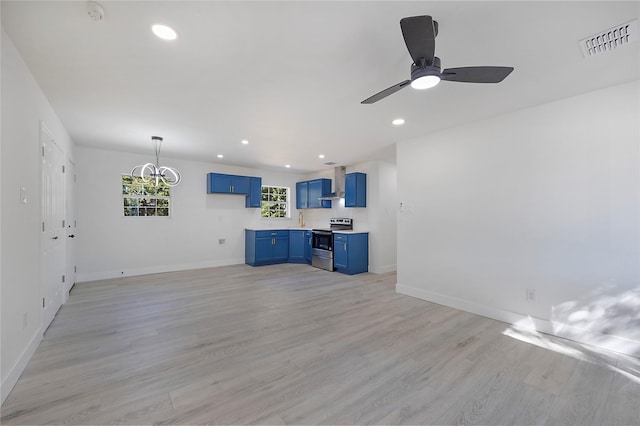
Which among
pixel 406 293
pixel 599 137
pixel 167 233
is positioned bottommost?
pixel 406 293

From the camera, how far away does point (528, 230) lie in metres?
3.06

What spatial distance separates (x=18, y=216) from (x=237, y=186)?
14.9 feet

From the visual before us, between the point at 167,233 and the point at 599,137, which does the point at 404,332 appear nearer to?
the point at 599,137

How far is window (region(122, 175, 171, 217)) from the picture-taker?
5.44 meters

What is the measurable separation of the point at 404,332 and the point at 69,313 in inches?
162

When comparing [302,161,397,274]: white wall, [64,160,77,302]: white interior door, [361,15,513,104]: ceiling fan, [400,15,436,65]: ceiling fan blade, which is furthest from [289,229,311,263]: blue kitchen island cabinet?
[400,15,436,65]: ceiling fan blade

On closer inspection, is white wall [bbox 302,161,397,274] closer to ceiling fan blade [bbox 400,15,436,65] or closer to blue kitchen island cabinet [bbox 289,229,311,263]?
blue kitchen island cabinet [bbox 289,229,311,263]

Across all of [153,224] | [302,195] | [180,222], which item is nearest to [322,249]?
[302,195]

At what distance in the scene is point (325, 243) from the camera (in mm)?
6312

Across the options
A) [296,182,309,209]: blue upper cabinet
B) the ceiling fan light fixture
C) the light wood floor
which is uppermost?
the ceiling fan light fixture

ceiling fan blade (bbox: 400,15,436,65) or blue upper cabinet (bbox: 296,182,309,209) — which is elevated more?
ceiling fan blade (bbox: 400,15,436,65)

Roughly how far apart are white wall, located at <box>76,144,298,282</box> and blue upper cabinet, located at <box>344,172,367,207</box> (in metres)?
2.47

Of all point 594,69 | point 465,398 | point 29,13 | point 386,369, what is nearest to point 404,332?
point 386,369

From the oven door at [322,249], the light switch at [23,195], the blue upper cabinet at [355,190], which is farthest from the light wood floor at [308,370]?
the blue upper cabinet at [355,190]
